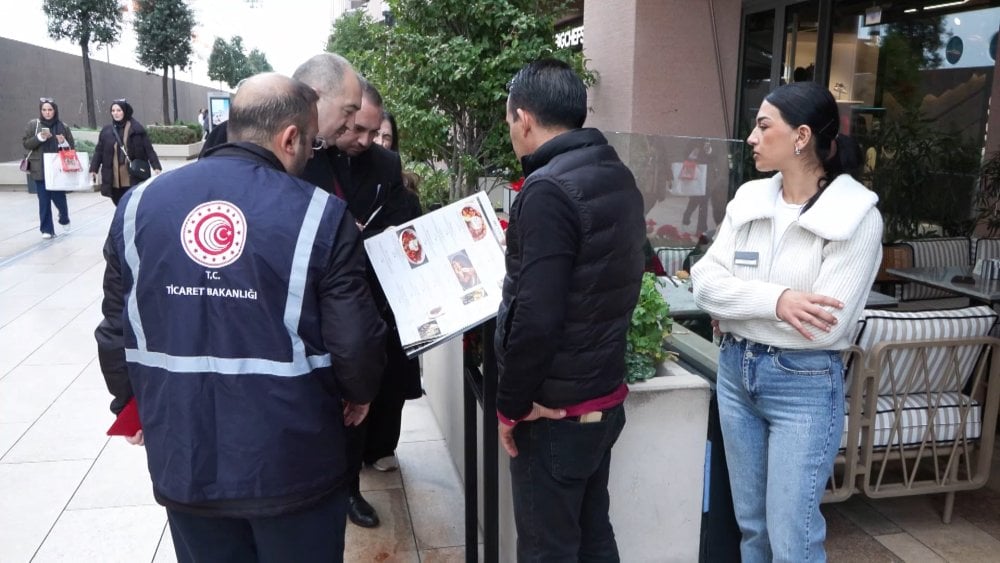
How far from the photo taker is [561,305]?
208 centimetres

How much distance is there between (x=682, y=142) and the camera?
18.8 ft

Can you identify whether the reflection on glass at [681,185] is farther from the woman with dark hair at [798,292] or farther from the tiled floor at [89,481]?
the woman with dark hair at [798,292]

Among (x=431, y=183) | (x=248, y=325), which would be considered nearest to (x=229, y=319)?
(x=248, y=325)

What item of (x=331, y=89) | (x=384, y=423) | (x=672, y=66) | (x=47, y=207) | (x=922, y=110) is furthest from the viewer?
(x=47, y=207)

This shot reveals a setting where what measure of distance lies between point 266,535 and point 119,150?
1012 cm

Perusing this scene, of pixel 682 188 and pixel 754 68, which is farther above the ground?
pixel 754 68

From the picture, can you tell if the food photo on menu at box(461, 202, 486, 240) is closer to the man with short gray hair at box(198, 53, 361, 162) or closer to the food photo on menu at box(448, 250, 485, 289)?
the food photo on menu at box(448, 250, 485, 289)

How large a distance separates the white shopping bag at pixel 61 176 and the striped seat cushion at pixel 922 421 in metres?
11.1

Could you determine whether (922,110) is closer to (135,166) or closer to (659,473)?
(659,473)

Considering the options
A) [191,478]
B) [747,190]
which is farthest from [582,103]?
[191,478]

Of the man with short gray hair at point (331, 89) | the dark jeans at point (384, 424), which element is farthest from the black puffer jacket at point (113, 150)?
the man with short gray hair at point (331, 89)

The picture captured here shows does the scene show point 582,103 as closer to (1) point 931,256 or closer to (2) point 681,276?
(2) point 681,276

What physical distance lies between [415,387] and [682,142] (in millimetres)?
3006

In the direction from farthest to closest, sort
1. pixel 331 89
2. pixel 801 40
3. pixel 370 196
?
1. pixel 801 40
2. pixel 370 196
3. pixel 331 89
